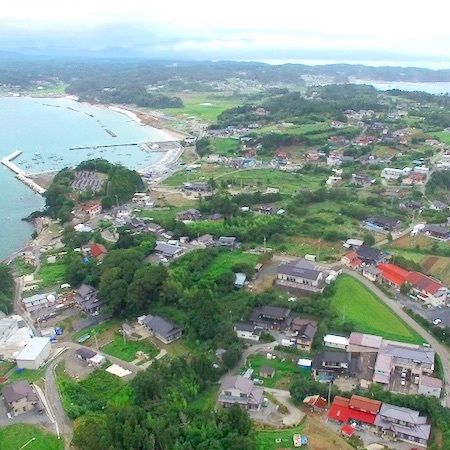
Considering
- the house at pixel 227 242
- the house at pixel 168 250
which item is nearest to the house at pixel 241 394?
the house at pixel 168 250

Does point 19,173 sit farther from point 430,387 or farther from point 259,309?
point 430,387

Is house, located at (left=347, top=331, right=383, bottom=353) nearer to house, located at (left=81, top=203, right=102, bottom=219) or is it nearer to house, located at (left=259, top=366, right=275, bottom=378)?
house, located at (left=259, top=366, right=275, bottom=378)

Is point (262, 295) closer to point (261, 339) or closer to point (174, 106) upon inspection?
point (261, 339)

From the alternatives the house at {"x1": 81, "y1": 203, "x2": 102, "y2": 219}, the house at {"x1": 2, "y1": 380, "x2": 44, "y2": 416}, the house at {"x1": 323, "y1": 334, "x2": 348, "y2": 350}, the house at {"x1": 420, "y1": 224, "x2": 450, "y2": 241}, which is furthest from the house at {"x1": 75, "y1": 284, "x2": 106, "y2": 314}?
the house at {"x1": 420, "y1": 224, "x2": 450, "y2": 241}

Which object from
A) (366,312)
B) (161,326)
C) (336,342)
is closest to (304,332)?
(336,342)

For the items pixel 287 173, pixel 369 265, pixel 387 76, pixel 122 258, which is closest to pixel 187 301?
pixel 122 258

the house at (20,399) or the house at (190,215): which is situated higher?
the house at (190,215)

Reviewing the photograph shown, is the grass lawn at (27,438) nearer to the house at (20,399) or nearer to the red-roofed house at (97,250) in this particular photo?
the house at (20,399)
